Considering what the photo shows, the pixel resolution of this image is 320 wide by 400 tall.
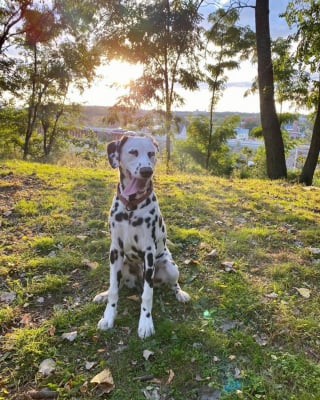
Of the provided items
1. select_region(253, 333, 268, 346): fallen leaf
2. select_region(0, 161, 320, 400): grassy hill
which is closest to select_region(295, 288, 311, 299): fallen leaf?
select_region(0, 161, 320, 400): grassy hill

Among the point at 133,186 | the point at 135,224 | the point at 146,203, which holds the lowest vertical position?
the point at 135,224

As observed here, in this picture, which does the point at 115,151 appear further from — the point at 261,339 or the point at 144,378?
the point at 261,339

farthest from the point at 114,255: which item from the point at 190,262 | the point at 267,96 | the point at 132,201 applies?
the point at 267,96

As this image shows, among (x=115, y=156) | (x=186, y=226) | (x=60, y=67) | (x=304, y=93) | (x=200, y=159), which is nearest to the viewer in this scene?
(x=115, y=156)

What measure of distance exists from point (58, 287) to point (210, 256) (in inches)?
80.0

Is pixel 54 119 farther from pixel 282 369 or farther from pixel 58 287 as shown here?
pixel 282 369

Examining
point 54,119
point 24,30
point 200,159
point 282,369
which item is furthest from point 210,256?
point 200,159

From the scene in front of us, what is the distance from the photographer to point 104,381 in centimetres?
284

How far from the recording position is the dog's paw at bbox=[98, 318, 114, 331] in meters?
3.43

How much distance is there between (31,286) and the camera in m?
4.11

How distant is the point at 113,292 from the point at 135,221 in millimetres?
737

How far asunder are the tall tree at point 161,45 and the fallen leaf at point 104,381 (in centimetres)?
1288

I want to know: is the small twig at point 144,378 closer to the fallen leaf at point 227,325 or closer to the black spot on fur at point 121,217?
the fallen leaf at point 227,325

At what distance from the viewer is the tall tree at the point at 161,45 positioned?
1420 cm
